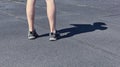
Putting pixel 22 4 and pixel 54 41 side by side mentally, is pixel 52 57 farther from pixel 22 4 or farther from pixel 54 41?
pixel 22 4

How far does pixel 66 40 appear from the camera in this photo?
6.39 meters

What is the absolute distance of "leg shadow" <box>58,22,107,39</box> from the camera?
272 inches

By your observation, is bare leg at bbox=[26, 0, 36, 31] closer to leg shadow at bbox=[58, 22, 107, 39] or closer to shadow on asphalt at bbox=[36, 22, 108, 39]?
shadow on asphalt at bbox=[36, 22, 108, 39]

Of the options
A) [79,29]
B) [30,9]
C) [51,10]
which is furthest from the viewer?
[79,29]

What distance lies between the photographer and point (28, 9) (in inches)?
252

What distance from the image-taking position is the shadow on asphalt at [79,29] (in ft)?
22.5

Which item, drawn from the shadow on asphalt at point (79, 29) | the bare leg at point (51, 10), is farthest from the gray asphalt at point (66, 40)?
the bare leg at point (51, 10)

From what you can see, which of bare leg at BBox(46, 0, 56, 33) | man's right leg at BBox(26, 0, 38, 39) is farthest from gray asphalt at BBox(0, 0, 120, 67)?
bare leg at BBox(46, 0, 56, 33)

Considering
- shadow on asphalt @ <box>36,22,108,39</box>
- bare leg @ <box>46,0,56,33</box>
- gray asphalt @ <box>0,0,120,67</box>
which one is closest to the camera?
gray asphalt @ <box>0,0,120,67</box>

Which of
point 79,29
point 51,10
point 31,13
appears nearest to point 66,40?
point 51,10

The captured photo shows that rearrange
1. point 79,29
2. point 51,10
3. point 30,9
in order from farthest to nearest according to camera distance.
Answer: point 79,29 → point 30,9 → point 51,10

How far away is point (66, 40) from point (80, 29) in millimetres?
971

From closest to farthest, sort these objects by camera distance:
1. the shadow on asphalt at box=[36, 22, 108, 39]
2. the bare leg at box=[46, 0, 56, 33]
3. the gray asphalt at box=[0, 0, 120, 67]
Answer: the gray asphalt at box=[0, 0, 120, 67] → the bare leg at box=[46, 0, 56, 33] → the shadow on asphalt at box=[36, 22, 108, 39]

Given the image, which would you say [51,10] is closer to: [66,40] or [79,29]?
[66,40]
